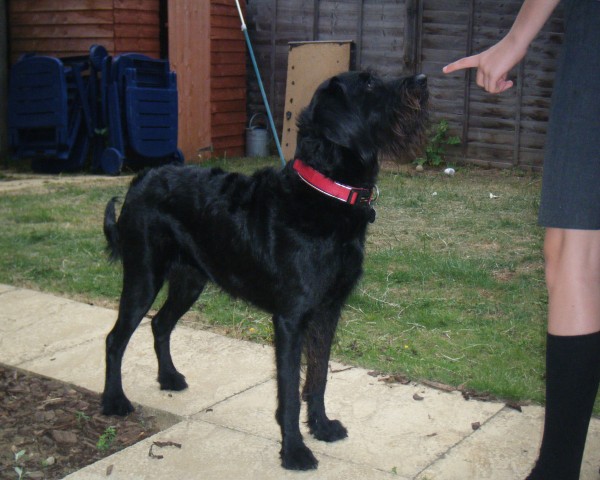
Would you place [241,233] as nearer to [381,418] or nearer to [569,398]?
[381,418]

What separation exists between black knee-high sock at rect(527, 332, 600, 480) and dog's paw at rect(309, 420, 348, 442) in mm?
974

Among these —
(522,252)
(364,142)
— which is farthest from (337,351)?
(522,252)

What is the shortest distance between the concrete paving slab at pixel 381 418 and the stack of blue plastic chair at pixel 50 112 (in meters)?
7.45

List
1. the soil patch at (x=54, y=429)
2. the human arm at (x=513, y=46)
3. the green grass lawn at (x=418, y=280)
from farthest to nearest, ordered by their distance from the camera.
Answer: the green grass lawn at (x=418, y=280), the soil patch at (x=54, y=429), the human arm at (x=513, y=46)

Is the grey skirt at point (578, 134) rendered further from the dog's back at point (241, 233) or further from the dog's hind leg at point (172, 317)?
the dog's hind leg at point (172, 317)

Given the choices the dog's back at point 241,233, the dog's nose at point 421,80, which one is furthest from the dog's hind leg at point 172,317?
the dog's nose at point 421,80

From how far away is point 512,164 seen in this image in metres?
10.8

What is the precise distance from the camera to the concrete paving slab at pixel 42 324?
4094 millimetres

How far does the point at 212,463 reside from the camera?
2.91 metres

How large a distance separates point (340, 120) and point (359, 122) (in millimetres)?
80

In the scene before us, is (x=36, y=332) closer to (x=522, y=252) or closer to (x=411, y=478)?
(x=411, y=478)

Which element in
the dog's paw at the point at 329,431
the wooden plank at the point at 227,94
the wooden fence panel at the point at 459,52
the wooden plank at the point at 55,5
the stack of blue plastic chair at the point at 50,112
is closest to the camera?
the dog's paw at the point at 329,431

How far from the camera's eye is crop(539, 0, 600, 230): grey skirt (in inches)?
84.4

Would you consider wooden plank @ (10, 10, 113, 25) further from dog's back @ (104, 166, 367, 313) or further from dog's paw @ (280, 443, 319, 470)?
dog's paw @ (280, 443, 319, 470)
